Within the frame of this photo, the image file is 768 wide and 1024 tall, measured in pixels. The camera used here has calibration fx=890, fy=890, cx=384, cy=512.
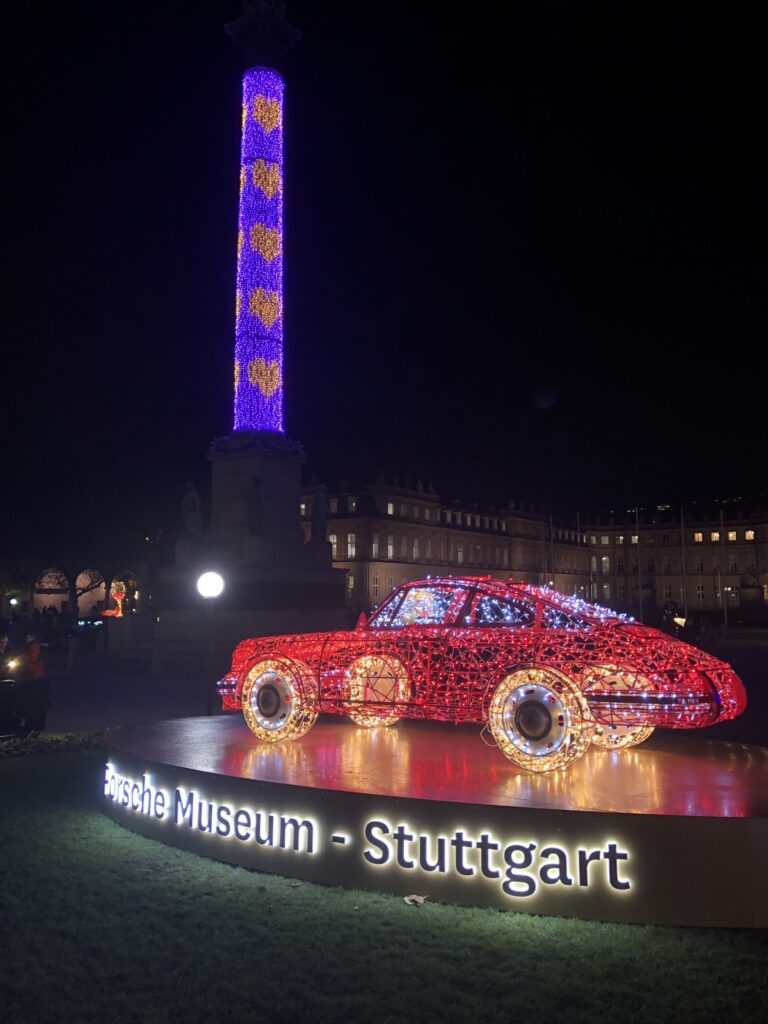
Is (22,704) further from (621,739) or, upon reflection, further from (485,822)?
(485,822)

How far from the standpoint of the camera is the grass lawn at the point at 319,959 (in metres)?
5.02

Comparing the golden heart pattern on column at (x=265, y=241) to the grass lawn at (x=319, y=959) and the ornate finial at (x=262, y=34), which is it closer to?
the ornate finial at (x=262, y=34)

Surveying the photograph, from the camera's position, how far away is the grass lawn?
16.5 feet

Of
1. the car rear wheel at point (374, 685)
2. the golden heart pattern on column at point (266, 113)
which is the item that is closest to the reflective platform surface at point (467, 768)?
the car rear wheel at point (374, 685)

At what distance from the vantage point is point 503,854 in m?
6.44

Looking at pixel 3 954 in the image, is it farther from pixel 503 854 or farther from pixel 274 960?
pixel 503 854

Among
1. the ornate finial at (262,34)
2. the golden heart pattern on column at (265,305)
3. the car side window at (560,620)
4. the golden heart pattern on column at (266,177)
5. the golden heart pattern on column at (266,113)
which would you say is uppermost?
the ornate finial at (262,34)

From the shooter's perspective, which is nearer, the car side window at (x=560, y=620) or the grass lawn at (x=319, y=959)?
the grass lawn at (x=319, y=959)

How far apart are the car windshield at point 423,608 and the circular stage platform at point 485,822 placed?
1.37 m

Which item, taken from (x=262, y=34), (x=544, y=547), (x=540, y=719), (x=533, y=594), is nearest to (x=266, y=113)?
(x=262, y=34)

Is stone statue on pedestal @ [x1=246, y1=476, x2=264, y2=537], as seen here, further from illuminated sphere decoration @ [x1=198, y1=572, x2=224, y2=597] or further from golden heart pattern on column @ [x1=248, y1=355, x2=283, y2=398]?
illuminated sphere decoration @ [x1=198, y1=572, x2=224, y2=597]

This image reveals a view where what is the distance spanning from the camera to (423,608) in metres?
9.38

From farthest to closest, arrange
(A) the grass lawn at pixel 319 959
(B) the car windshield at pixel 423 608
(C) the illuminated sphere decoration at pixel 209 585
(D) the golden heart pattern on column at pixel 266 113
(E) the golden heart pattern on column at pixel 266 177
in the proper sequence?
(D) the golden heart pattern on column at pixel 266 113, (E) the golden heart pattern on column at pixel 266 177, (C) the illuminated sphere decoration at pixel 209 585, (B) the car windshield at pixel 423 608, (A) the grass lawn at pixel 319 959

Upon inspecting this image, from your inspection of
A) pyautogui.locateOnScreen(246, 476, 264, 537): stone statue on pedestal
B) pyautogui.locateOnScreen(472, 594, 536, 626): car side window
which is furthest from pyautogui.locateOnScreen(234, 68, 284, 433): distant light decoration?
pyautogui.locateOnScreen(472, 594, 536, 626): car side window
